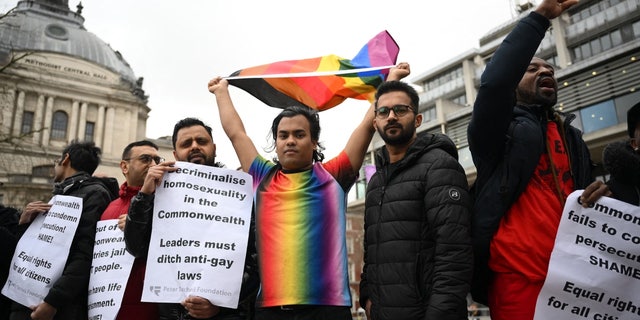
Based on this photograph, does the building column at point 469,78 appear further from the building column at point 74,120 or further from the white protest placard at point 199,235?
the building column at point 74,120

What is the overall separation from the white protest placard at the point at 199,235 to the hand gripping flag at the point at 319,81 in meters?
1.67

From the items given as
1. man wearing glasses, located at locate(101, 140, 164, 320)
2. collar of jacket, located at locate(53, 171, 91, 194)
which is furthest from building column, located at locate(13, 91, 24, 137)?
man wearing glasses, located at locate(101, 140, 164, 320)

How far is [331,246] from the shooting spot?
294cm

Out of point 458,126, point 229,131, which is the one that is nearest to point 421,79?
point 458,126

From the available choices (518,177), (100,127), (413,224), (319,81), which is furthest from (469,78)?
(413,224)

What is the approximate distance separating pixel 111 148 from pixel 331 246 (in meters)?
56.3

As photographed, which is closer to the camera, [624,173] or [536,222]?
[536,222]

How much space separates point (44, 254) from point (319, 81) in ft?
10.2

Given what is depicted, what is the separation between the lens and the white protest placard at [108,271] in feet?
11.2

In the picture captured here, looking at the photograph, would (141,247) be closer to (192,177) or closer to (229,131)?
(192,177)

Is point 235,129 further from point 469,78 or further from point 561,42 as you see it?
point 469,78

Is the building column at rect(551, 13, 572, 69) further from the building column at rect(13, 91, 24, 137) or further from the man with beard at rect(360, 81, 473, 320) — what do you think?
the building column at rect(13, 91, 24, 137)

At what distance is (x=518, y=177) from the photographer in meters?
2.67

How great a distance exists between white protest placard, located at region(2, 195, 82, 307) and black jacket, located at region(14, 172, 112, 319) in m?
0.08
